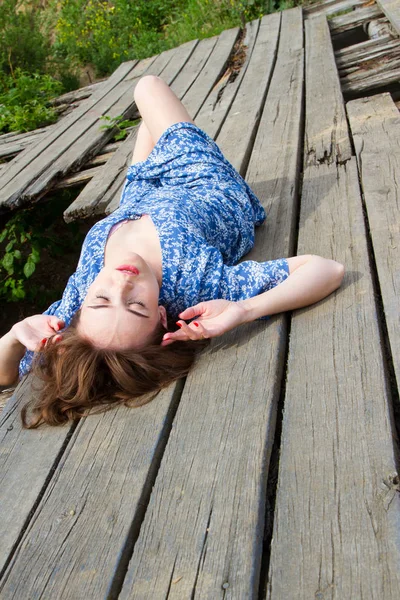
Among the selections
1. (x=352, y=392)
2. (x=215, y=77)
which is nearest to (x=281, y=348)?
(x=352, y=392)

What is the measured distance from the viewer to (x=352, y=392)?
181 cm

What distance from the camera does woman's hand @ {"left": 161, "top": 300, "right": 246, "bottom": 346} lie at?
7.11 ft

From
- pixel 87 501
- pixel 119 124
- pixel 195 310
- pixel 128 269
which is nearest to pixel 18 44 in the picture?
pixel 119 124

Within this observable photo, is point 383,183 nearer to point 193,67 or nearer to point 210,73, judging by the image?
point 210,73

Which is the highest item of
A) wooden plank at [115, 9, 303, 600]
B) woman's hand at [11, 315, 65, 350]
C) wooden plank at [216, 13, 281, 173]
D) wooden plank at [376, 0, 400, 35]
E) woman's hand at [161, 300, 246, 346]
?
woman's hand at [11, 315, 65, 350]

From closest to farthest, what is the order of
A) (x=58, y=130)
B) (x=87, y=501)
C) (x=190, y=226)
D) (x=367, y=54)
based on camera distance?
(x=87, y=501) < (x=190, y=226) < (x=58, y=130) < (x=367, y=54)

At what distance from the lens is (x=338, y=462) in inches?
62.9

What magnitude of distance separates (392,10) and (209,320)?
4.64m

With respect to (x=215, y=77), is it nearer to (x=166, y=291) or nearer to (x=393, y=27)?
(x=393, y=27)

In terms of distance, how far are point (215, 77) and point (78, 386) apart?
4119 millimetres

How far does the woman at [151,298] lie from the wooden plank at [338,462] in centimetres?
18

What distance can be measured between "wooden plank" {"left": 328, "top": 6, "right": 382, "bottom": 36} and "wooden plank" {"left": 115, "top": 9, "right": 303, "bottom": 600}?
16.3 feet

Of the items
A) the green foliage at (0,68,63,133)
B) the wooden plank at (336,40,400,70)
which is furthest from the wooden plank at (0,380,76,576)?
the wooden plank at (336,40,400,70)

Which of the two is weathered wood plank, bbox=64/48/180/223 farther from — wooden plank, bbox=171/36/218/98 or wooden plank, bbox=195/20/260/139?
wooden plank, bbox=171/36/218/98
